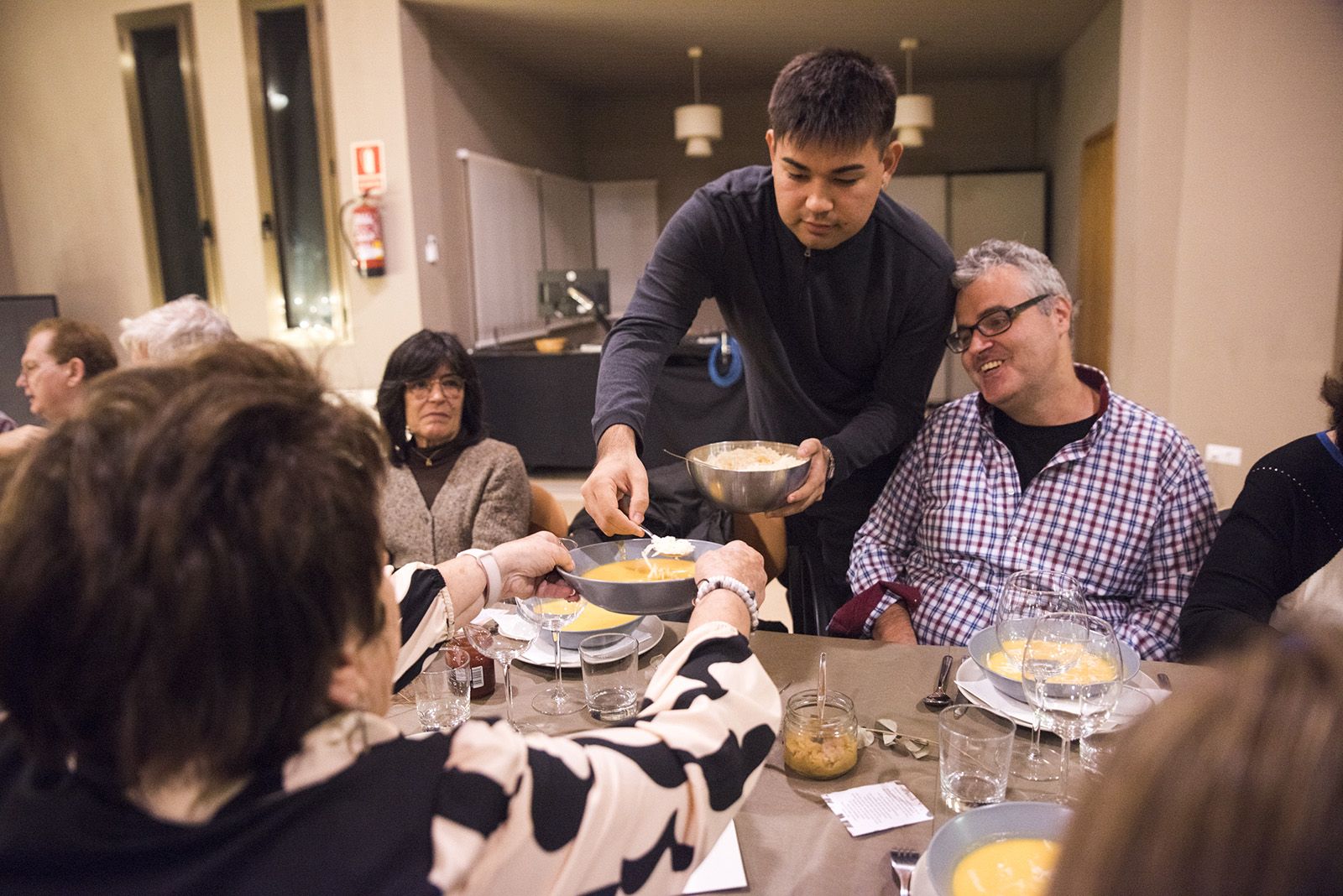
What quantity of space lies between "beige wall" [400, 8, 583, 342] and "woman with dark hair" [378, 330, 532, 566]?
296 cm

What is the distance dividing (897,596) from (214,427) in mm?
1509

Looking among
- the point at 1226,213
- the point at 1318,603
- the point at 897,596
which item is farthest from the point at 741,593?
the point at 1226,213

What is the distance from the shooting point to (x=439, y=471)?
2.65 m

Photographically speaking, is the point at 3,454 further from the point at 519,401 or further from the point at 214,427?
the point at 519,401

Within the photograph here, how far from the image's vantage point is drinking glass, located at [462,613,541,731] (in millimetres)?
1345

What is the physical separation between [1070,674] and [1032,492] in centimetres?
71

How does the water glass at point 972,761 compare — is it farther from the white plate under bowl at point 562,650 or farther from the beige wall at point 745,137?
the beige wall at point 745,137

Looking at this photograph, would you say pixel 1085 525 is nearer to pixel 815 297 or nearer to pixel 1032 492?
pixel 1032 492

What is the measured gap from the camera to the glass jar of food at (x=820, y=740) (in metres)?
1.15

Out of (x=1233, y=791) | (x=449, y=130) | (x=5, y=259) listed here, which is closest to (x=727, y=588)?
(x=1233, y=791)

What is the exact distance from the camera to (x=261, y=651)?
597mm

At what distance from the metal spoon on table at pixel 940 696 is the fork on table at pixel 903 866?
36 cm

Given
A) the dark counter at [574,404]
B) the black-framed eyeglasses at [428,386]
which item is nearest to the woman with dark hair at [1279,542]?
the black-framed eyeglasses at [428,386]

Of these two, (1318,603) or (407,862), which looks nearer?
(407,862)
